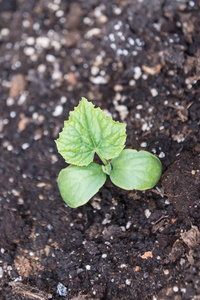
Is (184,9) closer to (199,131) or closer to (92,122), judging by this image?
(199,131)

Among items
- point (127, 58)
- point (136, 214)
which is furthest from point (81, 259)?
point (127, 58)

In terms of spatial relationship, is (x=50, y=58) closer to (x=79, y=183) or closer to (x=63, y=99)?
(x=63, y=99)

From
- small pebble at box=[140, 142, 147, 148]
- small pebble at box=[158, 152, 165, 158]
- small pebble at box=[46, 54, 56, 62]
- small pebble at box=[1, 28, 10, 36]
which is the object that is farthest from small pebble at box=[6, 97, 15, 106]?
small pebble at box=[158, 152, 165, 158]

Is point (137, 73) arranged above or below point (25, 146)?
above

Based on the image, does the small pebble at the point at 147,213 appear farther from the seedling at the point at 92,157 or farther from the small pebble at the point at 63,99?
the small pebble at the point at 63,99

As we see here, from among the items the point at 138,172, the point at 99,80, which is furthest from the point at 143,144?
the point at 99,80

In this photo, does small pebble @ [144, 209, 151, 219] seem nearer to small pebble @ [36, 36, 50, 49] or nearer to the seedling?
the seedling
